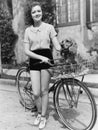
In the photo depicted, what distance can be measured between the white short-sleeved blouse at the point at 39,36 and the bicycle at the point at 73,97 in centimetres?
37

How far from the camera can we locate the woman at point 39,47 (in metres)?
3.45

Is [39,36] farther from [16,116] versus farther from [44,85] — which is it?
[16,116]

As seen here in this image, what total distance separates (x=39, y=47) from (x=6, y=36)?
8.90m

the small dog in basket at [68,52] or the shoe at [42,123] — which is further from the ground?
the small dog in basket at [68,52]

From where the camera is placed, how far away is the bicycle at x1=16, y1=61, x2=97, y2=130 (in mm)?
3176

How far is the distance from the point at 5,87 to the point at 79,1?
17.4 feet

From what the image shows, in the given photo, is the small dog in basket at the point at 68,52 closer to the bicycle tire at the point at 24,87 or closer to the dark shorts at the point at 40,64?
the dark shorts at the point at 40,64

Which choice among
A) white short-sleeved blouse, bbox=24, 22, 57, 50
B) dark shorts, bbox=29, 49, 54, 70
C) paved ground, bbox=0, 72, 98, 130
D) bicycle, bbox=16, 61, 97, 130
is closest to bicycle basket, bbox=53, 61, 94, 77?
bicycle, bbox=16, 61, 97, 130

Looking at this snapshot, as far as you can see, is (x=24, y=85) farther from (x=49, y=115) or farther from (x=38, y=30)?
(x=38, y=30)

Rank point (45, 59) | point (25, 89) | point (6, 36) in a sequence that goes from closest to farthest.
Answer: point (45, 59), point (25, 89), point (6, 36)

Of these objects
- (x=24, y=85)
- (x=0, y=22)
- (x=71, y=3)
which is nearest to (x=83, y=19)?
(x=71, y=3)

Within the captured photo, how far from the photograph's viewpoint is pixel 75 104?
3424 millimetres

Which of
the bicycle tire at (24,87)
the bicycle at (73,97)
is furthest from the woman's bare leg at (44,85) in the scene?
the bicycle tire at (24,87)

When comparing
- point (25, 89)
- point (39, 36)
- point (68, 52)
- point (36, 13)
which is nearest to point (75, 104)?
point (68, 52)
